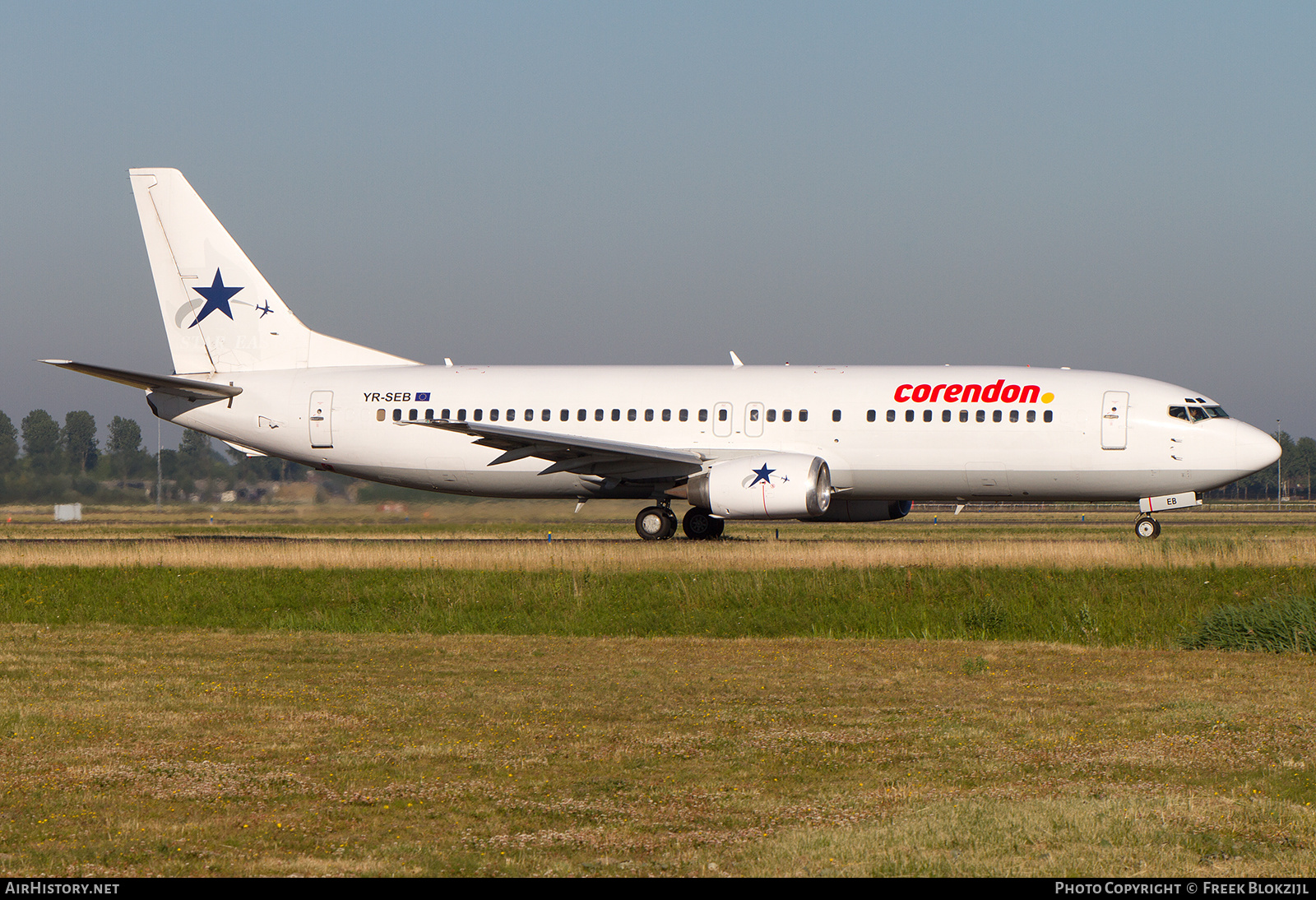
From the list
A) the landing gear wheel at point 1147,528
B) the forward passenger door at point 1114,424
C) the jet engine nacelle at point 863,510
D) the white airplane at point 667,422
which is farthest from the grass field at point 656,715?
the jet engine nacelle at point 863,510

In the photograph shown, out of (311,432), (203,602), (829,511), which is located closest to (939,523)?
(829,511)

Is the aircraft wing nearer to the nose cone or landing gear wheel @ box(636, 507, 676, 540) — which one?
landing gear wheel @ box(636, 507, 676, 540)

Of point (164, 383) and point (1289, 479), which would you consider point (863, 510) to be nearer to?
→ point (164, 383)

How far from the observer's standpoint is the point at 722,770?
29.7 feet

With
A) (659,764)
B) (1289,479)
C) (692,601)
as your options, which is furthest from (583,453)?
(1289,479)

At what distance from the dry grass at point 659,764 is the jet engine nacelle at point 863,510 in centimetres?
1590

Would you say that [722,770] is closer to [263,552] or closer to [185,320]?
[263,552]

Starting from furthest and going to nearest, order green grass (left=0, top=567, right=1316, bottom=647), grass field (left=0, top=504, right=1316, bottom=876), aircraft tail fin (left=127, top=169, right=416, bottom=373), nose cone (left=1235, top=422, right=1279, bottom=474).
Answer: aircraft tail fin (left=127, top=169, right=416, bottom=373) → nose cone (left=1235, top=422, right=1279, bottom=474) → green grass (left=0, top=567, right=1316, bottom=647) → grass field (left=0, top=504, right=1316, bottom=876)

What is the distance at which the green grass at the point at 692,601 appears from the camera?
17594mm

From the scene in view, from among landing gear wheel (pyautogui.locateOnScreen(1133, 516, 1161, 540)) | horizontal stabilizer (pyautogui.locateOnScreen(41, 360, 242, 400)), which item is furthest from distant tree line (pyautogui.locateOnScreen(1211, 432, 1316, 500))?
horizontal stabilizer (pyautogui.locateOnScreen(41, 360, 242, 400))

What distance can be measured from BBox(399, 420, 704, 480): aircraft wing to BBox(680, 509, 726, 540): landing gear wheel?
4.60ft

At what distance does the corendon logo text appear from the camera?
94.7ft

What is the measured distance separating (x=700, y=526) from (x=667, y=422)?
2500mm

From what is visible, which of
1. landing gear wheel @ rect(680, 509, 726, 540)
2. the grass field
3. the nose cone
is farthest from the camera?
landing gear wheel @ rect(680, 509, 726, 540)
